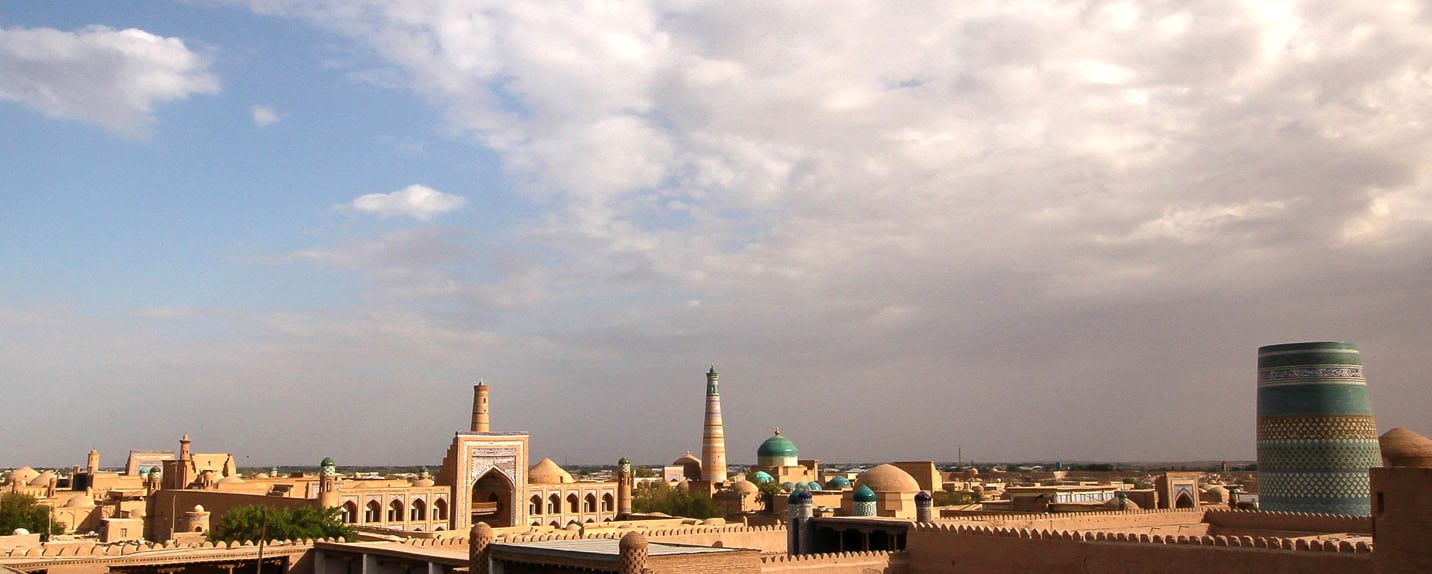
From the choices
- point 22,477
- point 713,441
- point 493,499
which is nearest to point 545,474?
point 493,499

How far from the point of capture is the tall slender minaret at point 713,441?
191 ft

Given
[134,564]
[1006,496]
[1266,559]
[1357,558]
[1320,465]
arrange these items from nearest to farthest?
[1357,558]
[1266,559]
[134,564]
[1320,465]
[1006,496]

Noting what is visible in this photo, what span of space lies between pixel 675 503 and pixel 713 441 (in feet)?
27.7

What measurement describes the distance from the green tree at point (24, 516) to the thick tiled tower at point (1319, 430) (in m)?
40.6

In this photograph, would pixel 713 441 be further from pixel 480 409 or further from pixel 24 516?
pixel 24 516

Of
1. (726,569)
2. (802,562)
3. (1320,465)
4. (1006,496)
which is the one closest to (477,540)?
(726,569)

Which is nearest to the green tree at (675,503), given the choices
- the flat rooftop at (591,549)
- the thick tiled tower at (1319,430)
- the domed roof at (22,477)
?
the thick tiled tower at (1319,430)

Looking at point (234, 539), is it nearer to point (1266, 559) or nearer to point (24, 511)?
point (24, 511)

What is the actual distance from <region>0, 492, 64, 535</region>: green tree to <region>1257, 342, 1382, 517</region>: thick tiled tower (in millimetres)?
40562

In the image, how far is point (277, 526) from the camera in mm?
30328

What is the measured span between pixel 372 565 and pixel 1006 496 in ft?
130

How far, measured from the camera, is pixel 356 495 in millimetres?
37219

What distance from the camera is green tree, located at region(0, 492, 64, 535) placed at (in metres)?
40.3

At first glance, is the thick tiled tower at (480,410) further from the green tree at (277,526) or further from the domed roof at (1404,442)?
the domed roof at (1404,442)
